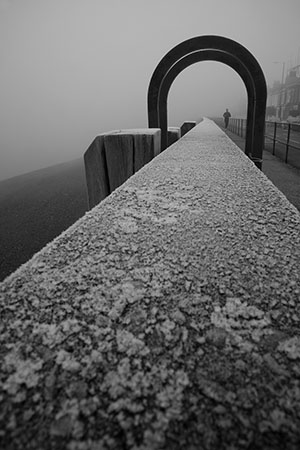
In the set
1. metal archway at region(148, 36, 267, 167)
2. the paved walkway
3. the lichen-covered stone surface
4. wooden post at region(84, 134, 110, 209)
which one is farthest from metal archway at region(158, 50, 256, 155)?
the lichen-covered stone surface

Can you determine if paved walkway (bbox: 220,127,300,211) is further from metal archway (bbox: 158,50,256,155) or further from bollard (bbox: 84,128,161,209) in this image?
bollard (bbox: 84,128,161,209)

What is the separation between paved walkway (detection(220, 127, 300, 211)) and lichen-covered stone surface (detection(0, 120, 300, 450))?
529cm

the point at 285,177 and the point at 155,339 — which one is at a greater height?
the point at 155,339

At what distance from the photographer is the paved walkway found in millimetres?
6441

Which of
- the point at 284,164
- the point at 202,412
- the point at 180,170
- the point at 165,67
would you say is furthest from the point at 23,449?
the point at 284,164

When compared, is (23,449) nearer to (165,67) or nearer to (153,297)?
(153,297)

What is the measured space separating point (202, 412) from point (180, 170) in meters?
1.68

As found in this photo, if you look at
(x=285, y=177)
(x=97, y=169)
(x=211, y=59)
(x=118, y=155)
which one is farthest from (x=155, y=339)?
(x=285, y=177)

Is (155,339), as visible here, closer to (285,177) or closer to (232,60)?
(232,60)

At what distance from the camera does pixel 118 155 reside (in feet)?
8.64

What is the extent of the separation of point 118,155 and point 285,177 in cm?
664

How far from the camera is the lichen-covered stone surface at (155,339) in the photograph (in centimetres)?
46

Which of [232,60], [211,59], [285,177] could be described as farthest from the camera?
[285,177]

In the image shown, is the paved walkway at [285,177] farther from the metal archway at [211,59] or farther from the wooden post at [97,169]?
the wooden post at [97,169]
